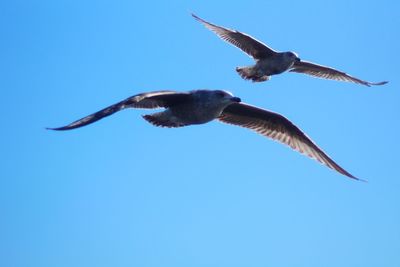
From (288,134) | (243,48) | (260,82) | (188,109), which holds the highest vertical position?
(243,48)

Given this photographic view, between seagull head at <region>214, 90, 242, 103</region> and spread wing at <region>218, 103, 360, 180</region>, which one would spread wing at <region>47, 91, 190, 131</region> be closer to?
seagull head at <region>214, 90, 242, 103</region>

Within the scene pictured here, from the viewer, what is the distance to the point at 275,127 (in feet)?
57.1

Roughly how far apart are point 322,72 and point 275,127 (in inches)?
236

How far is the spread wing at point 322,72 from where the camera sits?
22047 mm

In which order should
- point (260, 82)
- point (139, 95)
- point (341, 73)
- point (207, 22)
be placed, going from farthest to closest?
point (341, 73) → point (207, 22) → point (260, 82) → point (139, 95)

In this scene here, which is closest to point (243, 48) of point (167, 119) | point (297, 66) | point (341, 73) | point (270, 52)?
point (270, 52)

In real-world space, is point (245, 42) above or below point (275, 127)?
above

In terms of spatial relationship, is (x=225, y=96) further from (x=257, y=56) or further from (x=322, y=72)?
(x=322, y=72)

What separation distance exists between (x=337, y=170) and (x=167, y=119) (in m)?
5.06

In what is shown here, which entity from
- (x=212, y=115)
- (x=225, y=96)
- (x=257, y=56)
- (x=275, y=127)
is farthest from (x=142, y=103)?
(x=257, y=56)

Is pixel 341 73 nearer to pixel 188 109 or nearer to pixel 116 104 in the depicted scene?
pixel 188 109

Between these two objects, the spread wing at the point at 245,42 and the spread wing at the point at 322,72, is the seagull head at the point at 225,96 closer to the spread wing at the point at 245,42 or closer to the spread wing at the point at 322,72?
the spread wing at the point at 245,42

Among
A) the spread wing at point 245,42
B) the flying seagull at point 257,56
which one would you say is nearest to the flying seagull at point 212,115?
the flying seagull at point 257,56

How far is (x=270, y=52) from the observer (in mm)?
19719
